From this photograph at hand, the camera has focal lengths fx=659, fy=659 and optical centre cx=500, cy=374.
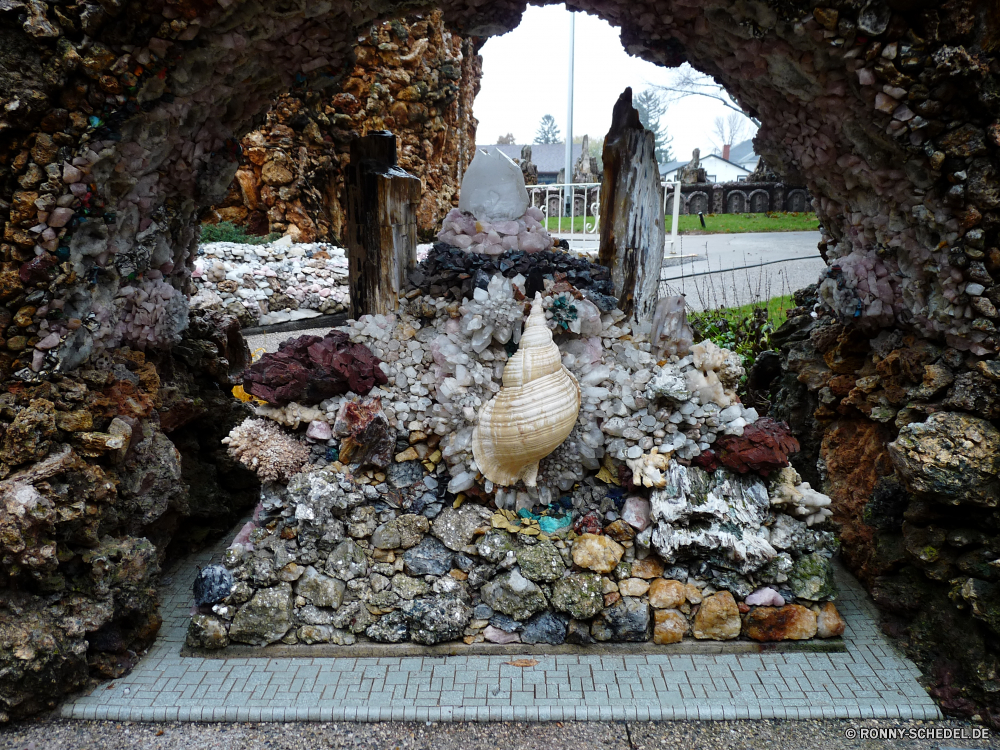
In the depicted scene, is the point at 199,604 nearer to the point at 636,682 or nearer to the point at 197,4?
the point at 636,682

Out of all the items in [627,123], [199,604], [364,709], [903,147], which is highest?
[627,123]

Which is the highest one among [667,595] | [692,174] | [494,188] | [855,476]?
[692,174]

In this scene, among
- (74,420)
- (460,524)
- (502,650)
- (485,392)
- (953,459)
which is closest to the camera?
(953,459)

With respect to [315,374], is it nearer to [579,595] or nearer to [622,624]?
[579,595]

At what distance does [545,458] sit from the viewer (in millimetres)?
3572

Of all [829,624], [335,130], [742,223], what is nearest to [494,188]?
[829,624]

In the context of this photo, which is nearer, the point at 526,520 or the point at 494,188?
the point at 526,520

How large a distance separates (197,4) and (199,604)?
266 cm

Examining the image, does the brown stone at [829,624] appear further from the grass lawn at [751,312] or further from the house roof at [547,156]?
the house roof at [547,156]

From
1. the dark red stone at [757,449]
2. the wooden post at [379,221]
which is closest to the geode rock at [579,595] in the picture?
the dark red stone at [757,449]

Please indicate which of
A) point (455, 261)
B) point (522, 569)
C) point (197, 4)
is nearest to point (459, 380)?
point (455, 261)

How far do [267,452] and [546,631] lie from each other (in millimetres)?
1695

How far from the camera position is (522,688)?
292 cm

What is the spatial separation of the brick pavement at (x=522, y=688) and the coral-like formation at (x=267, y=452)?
0.92m
